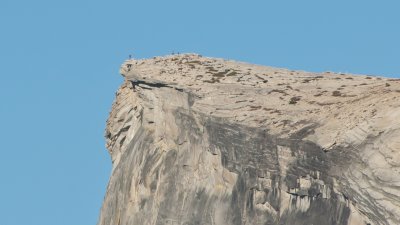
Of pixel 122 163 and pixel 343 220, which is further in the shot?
pixel 122 163

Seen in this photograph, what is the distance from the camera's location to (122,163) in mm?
124688

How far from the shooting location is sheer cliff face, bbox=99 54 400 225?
94812 mm

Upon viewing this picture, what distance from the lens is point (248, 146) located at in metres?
107

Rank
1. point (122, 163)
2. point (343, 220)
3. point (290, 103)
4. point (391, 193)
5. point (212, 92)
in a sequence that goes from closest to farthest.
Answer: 1. point (391, 193)
2. point (343, 220)
3. point (290, 103)
4. point (212, 92)
5. point (122, 163)

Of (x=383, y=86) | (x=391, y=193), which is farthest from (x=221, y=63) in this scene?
(x=391, y=193)

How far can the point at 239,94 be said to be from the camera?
114 m

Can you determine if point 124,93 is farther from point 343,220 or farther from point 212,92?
point 343,220

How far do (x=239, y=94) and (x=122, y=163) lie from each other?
14.6 meters

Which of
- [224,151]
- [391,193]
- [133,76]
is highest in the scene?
[133,76]

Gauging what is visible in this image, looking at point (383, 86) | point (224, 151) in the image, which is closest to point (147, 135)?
point (224, 151)

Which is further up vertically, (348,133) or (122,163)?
(122,163)

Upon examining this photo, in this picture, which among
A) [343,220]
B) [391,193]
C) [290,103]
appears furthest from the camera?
[290,103]

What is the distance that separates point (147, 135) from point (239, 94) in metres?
10.2

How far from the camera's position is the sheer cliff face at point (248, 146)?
9481cm
